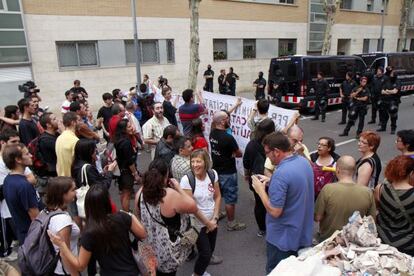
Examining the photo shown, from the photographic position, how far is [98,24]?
49.9 feet

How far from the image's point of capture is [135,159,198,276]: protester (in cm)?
283

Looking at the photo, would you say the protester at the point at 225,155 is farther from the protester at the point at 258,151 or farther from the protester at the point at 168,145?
the protester at the point at 168,145

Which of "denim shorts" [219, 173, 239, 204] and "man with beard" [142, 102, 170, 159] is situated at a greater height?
"man with beard" [142, 102, 170, 159]

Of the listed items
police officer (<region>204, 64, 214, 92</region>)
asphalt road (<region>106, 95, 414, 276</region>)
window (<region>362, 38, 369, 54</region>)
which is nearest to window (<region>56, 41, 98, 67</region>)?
police officer (<region>204, 64, 214, 92</region>)

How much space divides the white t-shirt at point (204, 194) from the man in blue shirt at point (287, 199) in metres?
0.79

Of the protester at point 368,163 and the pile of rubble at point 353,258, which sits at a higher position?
the protester at point 368,163

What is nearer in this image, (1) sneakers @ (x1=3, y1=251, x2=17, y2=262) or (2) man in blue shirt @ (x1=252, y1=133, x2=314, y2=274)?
(2) man in blue shirt @ (x1=252, y1=133, x2=314, y2=274)

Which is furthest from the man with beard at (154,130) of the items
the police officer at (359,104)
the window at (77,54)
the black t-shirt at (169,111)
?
the window at (77,54)

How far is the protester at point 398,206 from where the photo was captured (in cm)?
296

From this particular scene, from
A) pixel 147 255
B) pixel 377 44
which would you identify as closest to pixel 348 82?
pixel 147 255

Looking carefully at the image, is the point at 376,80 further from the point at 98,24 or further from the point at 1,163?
the point at 98,24

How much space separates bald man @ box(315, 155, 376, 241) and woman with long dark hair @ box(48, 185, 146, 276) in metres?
1.70

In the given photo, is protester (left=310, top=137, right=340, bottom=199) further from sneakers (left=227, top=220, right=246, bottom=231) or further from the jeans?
the jeans

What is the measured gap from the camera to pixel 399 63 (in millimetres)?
15930
